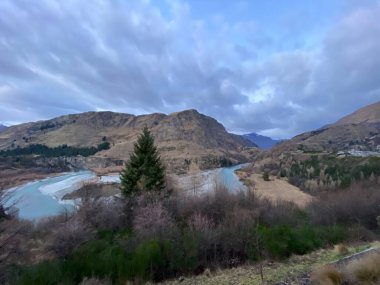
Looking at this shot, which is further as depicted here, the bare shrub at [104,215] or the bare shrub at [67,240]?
the bare shrub at [104,215]

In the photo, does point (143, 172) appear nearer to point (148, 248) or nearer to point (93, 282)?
point (148, 248)

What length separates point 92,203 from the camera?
3512 centimetres

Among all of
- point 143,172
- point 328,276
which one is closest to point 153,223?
point 143,172

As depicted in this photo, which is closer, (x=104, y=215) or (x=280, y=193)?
(x=104, y=215)

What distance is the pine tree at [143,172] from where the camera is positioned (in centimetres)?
3697

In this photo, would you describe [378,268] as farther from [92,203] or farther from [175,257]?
[92,203]

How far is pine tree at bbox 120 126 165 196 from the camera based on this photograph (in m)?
37.0

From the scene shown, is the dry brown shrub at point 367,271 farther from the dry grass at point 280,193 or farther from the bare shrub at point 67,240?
the dry grass at point 280,193

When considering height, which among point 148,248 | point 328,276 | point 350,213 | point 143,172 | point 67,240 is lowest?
point 350,213

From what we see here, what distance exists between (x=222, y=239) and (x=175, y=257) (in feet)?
11.4

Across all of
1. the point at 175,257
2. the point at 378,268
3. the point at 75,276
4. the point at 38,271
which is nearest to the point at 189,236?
the point at 175,257

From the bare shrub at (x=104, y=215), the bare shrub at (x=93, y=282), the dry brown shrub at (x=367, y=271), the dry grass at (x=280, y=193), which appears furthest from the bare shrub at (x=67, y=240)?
the dry grass at (x=280, y=193)

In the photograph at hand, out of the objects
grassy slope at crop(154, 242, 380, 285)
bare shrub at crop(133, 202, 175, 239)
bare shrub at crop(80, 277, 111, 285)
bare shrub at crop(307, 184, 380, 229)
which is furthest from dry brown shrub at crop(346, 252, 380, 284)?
bare shrub at crop(307, 184, 380, 229)

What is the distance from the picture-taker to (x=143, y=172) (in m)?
37.5
